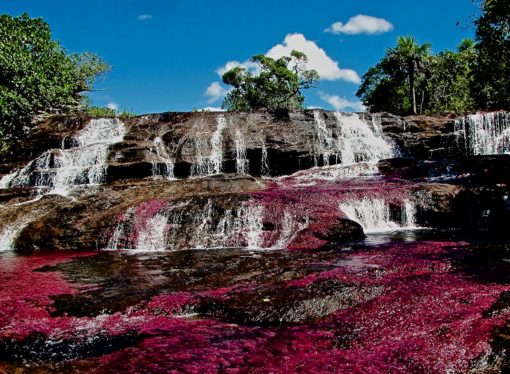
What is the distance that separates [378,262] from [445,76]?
5529 centimetres

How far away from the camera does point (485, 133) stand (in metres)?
29.8

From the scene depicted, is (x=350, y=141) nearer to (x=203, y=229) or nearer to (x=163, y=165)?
(x=163, y=165)

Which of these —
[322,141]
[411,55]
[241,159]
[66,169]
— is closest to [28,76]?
[66,169]

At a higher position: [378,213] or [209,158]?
[209,158]

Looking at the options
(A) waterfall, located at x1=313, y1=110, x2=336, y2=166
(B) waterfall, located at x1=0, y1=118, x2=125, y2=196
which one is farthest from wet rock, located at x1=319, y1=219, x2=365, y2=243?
(B) waterfall, located at x1=0, y1=118, x2=125, y2=196

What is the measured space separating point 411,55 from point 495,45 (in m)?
25.3

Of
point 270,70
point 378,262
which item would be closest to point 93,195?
point 378,262

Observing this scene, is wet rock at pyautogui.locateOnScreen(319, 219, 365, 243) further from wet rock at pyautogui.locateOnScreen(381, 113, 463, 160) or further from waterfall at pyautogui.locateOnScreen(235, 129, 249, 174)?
wet rock at pyautogui.locateOnScreen(381, 113, 463, 160)

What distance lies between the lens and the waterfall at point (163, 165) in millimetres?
26219

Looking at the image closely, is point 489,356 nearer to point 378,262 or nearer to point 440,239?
point 378,262

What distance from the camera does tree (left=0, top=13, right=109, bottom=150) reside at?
3039 cm

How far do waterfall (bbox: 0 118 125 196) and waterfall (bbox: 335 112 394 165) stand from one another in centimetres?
1583

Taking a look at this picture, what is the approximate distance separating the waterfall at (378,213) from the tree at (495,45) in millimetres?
15473

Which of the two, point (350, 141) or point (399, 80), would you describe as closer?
point (350, 141)
